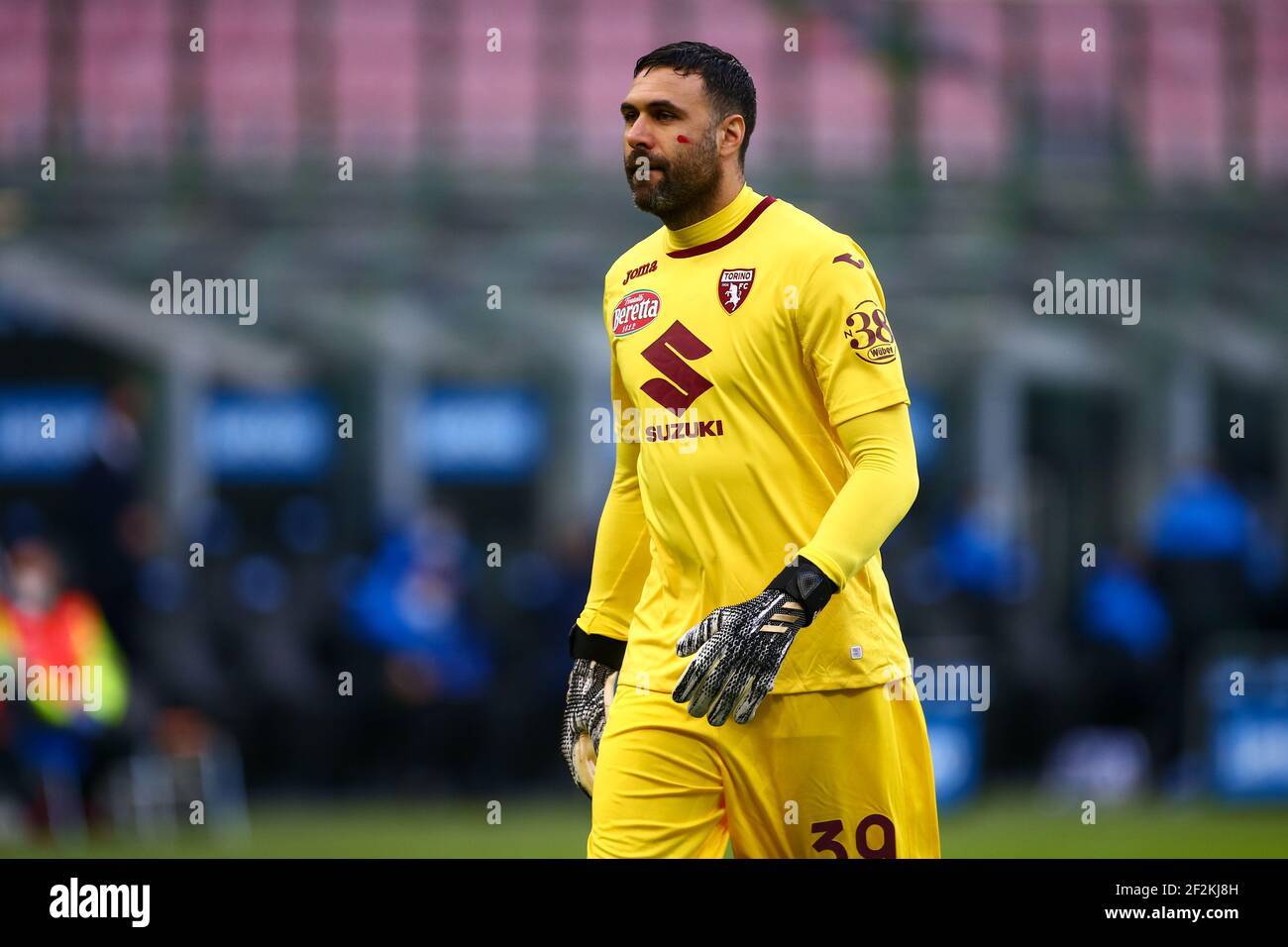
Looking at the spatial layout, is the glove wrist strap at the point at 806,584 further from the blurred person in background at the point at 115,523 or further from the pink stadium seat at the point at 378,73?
the pink stadium seat at the point at 378,73

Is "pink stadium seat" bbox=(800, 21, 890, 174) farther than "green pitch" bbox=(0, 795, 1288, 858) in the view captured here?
Yes

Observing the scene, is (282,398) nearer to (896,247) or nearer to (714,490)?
(896,247)

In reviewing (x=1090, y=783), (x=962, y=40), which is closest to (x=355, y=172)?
(x=962, y=40)

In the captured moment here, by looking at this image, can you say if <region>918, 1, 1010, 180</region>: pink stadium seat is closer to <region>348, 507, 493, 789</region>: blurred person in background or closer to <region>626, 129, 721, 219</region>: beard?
<region>348, 507, 493, 789</region>: blurred person in background

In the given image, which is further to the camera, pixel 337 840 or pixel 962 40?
pixel 962 40

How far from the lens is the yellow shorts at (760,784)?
174 inches

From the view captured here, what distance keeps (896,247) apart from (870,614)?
11.3 meters

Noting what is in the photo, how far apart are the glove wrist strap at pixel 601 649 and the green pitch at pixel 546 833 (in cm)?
504

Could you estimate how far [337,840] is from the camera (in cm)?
1067

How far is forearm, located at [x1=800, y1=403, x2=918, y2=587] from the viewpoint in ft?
13.8

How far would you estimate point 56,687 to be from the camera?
1073 cm
